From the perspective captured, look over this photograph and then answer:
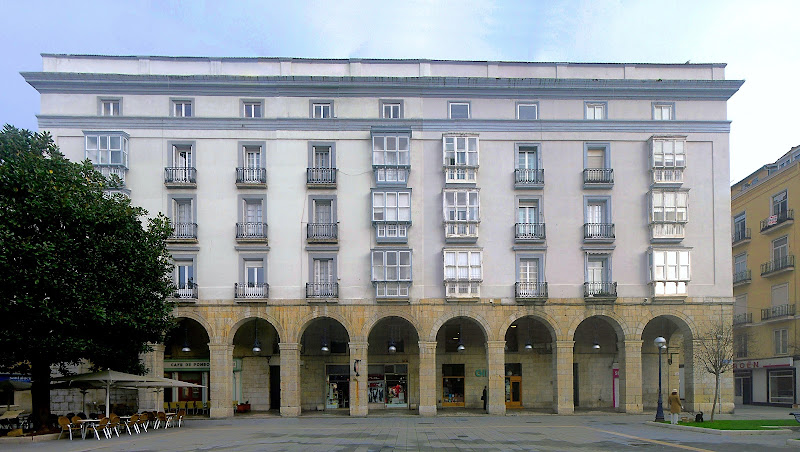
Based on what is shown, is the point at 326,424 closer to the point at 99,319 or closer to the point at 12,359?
the point at 99,319

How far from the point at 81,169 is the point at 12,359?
8210mm

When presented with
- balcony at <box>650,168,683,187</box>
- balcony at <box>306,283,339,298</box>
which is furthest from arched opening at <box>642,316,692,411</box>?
balcony at <box>306,283,339,298</box>

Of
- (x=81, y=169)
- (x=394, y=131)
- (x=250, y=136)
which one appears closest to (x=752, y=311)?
(x=394, y=131)

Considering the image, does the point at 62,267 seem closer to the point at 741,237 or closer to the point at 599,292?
the point at 599,292

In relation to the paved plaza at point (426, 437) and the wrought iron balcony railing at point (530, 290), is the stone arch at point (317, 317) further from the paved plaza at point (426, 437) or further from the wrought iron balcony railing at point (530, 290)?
the wrought iron balcony railing at point (530, 290)

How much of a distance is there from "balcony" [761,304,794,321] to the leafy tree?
140 feet

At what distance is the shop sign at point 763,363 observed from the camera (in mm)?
48191

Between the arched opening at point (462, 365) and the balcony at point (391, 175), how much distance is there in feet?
33.3

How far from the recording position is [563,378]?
129 feet

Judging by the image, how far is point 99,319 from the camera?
2769cm

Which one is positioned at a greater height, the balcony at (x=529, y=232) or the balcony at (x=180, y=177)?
the balcony at (x=180, y=177)

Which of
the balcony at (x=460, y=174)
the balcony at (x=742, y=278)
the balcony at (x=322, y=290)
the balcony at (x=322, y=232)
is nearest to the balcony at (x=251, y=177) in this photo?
the balcony at (x=322, y=232)

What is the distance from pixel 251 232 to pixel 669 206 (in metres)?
24.1

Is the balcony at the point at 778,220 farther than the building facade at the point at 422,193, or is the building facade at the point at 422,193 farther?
the balcony at the point at 778,220
